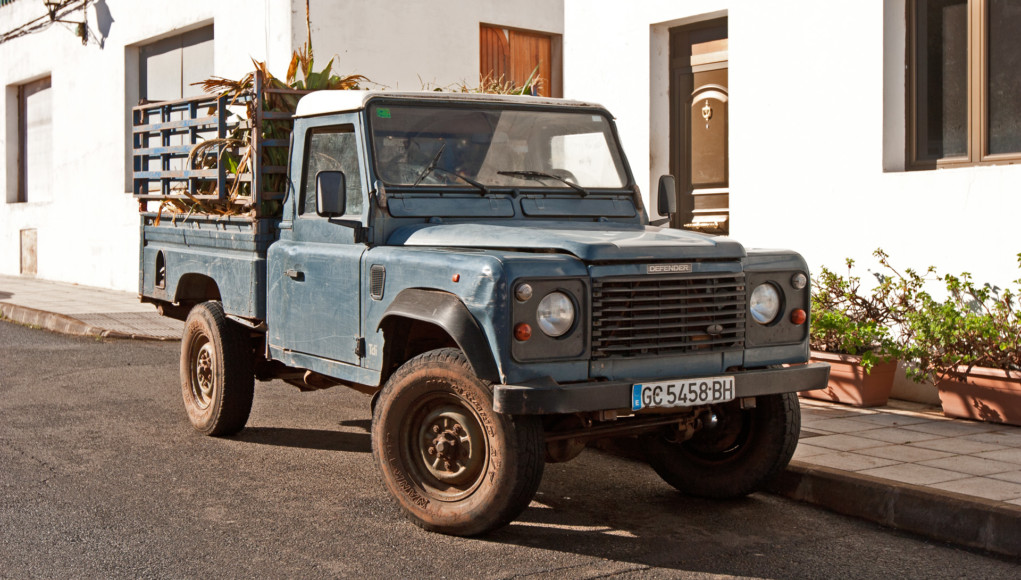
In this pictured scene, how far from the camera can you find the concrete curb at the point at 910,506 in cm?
491

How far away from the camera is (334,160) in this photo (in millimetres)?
6191

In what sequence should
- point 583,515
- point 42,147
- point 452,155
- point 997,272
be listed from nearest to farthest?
1. point 583,515
2. point 452,155
3. point 997,272
4. point 42,147

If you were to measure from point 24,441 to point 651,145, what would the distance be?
5700 millimetres

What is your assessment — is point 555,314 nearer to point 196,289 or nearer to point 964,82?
point 196,289

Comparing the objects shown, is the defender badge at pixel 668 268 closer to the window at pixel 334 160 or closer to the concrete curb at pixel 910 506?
the concrete curb at pixel 910 506

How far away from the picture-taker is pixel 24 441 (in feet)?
22.5

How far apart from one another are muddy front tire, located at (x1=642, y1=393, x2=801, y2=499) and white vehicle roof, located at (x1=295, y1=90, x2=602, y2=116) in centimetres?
197

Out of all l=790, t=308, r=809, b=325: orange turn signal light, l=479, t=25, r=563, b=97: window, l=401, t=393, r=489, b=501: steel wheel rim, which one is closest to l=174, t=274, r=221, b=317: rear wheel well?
l=401, t=393, r=489, b=501: steel wheel rim

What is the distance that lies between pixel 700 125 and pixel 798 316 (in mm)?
4800

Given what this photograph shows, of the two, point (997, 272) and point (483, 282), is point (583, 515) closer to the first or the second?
point (483, 282)

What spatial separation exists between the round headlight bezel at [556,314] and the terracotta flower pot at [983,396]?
12.0 feet

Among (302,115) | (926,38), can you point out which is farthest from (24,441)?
(926,38)

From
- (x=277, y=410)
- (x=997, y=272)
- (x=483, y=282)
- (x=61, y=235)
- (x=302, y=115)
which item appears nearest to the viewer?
(x=483, y=282)

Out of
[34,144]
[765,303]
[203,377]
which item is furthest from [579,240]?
[34,144]
